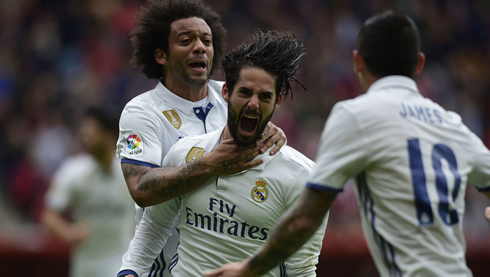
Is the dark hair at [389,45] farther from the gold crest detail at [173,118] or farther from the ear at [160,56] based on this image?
the ear at [160,56]

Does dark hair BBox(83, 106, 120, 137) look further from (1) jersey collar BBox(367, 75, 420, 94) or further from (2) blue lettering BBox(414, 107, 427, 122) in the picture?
(2) blue lettering BBox(414, 107, 427, 122)

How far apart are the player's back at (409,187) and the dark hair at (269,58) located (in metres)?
0.96

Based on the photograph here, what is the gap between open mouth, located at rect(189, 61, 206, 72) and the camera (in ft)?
14.6

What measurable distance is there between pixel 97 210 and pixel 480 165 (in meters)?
5.18

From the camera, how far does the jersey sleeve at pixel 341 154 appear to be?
8.86 feet

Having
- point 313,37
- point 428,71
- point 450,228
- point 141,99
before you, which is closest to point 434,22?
point 428,71

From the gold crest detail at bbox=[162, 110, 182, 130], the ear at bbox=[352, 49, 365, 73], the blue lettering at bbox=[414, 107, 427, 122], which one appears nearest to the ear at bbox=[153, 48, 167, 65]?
the gold crest detail at bbox=[162, 110, 182, 130]

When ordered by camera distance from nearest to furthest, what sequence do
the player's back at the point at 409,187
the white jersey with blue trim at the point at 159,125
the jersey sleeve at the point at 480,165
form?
the player's back at the point at 409,187 → the jersey sleeve at the point at 480,165 → the white jersey with blue trim at the point at 159,125

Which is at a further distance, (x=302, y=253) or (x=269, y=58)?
(x=269, y=58)

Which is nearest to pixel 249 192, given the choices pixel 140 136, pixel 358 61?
pixel 140 136

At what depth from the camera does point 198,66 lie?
454 centimetres

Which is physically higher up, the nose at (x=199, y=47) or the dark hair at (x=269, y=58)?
A: the nose at (x=199, y=47)

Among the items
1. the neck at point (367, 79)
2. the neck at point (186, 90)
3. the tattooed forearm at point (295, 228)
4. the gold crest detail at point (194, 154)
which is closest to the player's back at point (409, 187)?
the neck at point (367, 79)

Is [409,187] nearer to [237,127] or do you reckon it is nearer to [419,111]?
[419,111]
